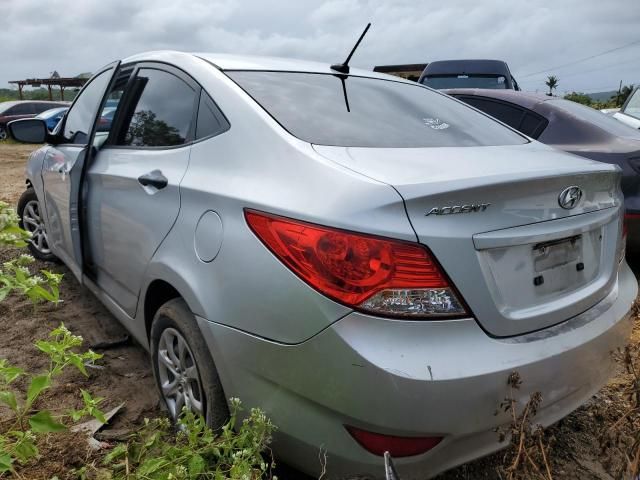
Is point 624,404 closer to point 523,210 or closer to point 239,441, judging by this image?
point 523,210

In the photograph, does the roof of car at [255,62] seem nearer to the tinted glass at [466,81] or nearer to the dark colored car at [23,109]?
the tinted glass at [466,81]

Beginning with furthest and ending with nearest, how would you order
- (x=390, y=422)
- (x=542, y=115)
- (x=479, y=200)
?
(x=542, y=115) < (x=479, y=200) < (x=390, y=422)

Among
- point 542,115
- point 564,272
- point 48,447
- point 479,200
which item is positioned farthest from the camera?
point 542,115

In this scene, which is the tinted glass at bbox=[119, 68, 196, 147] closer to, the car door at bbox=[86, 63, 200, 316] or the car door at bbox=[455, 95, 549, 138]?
the car door at bbox=[86, 63, 200, 316]

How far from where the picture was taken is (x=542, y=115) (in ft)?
15.2

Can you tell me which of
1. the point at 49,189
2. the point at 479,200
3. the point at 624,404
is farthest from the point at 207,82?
the point at 624,404

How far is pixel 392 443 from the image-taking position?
150 centimetres

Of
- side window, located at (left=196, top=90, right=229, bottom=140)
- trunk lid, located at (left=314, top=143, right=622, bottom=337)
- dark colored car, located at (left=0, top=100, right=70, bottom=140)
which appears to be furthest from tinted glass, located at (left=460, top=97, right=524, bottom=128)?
dark colored car, located at (left=0, top=100, right=70, bottom=140)

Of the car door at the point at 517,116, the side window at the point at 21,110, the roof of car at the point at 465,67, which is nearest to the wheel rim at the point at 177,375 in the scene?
the car door at the point at 517,116

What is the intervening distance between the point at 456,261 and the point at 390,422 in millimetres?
472

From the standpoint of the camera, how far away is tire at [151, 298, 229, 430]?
6.13 ft

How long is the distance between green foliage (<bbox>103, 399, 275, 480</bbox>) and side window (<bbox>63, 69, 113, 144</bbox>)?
6.35 feet

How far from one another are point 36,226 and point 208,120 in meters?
3.01

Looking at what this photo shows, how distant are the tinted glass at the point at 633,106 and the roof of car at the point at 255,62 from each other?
236 inches
